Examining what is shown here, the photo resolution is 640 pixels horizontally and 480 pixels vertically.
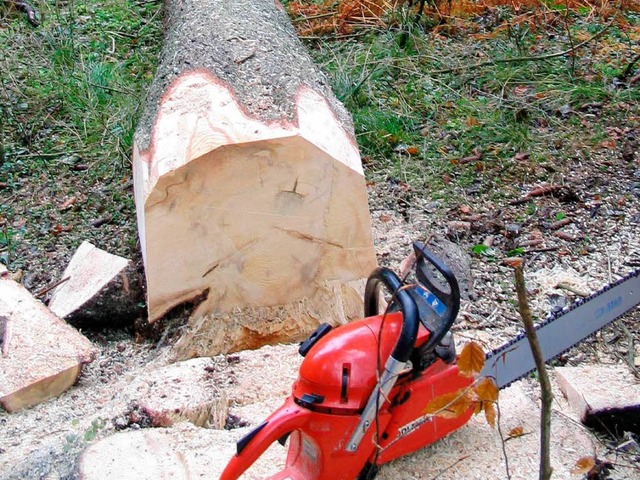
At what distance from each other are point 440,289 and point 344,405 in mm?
389

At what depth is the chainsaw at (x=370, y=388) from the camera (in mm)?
1953

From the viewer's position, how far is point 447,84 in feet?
16.8

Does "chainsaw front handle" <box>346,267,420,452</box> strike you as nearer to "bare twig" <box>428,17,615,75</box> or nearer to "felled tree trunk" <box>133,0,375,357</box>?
"felled tree trunk" <box>133,0,375,357</box>

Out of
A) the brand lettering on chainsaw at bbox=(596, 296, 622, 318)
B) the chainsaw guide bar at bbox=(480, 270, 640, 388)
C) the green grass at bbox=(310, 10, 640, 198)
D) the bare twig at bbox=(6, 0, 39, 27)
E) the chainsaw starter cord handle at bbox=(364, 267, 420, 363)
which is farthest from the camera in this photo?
the bare twig at bbox=(6, 0, 39, 27)

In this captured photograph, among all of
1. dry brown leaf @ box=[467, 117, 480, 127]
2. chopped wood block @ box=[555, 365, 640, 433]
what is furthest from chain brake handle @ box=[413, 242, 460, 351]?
dry brown leaf @ box=[467, 117, 480, 127]

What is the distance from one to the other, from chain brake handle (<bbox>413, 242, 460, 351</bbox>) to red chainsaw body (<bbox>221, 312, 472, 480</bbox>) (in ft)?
0.14

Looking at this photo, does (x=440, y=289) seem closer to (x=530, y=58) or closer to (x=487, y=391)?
(x=487, y=391)

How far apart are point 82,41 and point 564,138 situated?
11.7ft

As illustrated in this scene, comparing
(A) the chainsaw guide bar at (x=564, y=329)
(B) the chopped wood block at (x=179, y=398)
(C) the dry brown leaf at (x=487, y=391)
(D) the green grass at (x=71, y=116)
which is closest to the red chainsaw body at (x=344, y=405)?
(A) the chainsaw guide bar at (x=564, y=329)

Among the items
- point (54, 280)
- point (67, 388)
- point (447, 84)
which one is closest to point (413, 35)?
point (447, 84)

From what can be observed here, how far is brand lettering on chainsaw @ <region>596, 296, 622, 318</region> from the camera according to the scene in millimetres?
2668

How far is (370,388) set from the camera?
79.0 inches

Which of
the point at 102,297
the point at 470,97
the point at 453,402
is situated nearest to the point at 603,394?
the point at 453,402

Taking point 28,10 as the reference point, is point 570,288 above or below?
below
